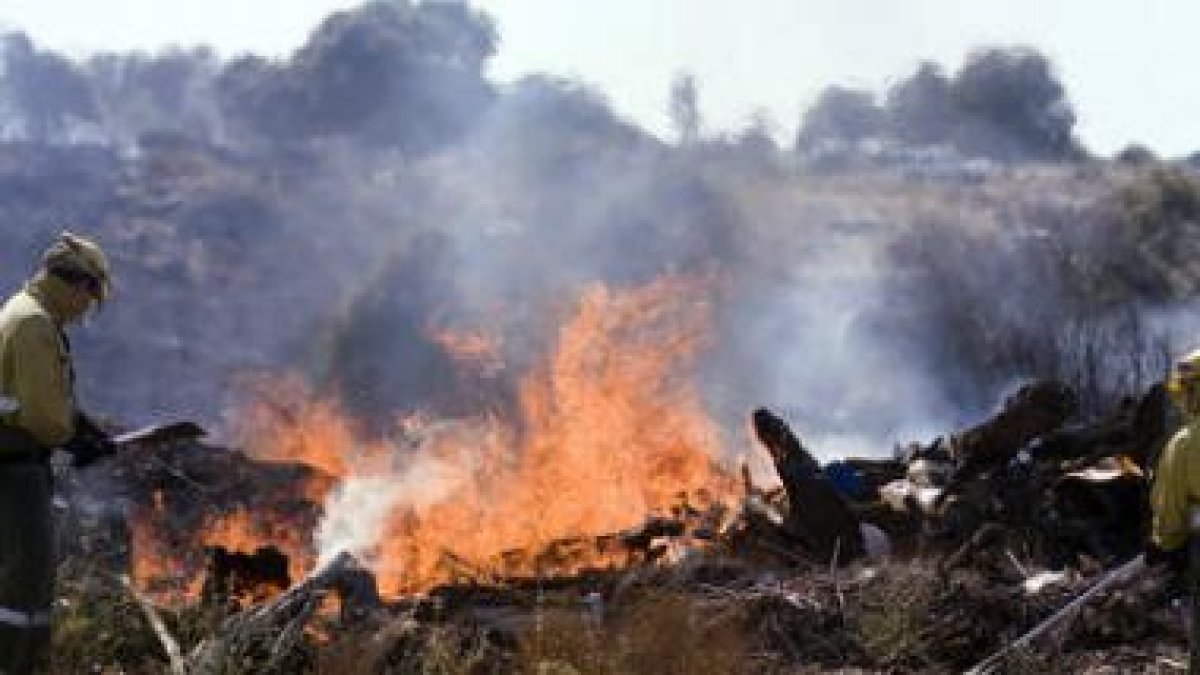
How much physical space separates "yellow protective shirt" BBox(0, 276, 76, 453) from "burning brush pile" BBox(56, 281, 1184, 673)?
151 centimetres

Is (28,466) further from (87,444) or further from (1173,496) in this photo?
(1173,496)

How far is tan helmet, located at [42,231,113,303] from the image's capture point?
677 centimetres

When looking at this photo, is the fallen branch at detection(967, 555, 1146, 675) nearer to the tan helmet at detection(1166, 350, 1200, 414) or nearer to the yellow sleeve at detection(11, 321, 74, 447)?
the tan helmet at detection(1166, 350, 1200, 414)

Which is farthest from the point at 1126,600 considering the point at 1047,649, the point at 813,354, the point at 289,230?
the point at 289,230

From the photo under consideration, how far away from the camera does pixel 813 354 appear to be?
3127cm

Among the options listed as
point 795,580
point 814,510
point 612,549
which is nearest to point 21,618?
point 795,580

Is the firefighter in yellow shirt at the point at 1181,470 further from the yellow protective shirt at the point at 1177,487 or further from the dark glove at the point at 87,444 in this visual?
the dark glove at the point at 87,444

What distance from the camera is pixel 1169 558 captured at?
6969mm

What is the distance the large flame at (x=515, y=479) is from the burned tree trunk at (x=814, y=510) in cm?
160

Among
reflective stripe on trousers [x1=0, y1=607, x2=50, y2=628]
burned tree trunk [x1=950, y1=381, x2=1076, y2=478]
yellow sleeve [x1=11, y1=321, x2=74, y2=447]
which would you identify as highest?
yellow sleeve [x1=11, y1=321, x2=74, y2=447]

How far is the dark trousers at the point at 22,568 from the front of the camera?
6.48m

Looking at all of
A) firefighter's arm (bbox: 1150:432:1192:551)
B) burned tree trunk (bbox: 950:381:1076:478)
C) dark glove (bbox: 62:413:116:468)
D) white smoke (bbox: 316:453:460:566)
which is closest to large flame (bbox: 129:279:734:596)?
white smoke (bbox: 316:453:460:566)

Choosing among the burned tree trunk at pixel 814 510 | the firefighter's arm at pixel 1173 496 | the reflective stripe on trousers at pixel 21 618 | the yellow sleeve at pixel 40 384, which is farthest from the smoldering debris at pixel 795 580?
the firefighter's arm at pixel 1173 496

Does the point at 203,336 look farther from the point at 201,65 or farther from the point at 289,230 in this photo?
the point at 201,65
